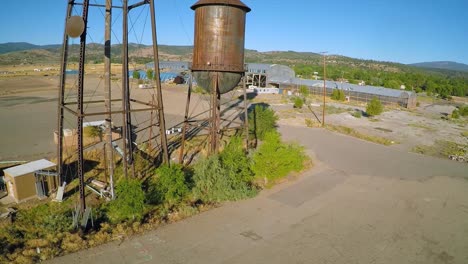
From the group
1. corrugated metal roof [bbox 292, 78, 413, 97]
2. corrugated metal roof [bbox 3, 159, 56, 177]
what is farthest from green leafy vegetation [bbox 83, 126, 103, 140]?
corrugated metal roof [bbox 292, 78, 413, 97]

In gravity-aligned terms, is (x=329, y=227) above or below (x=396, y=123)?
below

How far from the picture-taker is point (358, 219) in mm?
12320

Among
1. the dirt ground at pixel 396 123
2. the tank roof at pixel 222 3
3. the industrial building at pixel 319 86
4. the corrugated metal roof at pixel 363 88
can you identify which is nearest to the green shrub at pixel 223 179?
the tank roof at pixel 222 3

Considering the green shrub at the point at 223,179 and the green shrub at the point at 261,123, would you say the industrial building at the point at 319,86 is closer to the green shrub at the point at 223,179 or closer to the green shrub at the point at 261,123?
the green shrub at the point at 261,123

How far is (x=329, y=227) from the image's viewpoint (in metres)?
11.7

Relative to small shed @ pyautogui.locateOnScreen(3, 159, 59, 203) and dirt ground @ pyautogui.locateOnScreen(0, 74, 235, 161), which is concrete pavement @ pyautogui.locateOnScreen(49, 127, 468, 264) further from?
Answer: dirt ground @ pyautogui.locateOnScreen(0, 74, 235, 161)

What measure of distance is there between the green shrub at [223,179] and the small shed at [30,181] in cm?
615

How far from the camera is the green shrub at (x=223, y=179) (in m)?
13.8

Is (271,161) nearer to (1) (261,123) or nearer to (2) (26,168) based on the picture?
(1) (261,123)

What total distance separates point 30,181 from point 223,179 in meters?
7.94

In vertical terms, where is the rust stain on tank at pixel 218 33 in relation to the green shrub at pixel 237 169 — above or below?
above

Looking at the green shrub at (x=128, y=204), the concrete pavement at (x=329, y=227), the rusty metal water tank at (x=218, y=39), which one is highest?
the rusty metal water tank at (x=218, y=39)

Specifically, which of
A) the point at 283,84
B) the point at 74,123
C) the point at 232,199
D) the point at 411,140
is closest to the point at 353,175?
the point at 232,199

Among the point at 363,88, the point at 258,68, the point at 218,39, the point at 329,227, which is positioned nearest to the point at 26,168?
the point at 218,39
